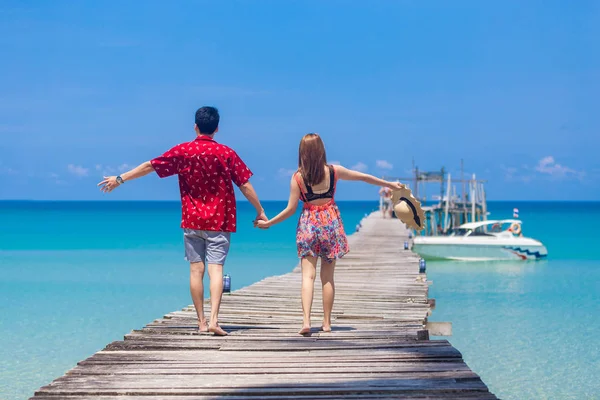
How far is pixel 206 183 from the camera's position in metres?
6.41

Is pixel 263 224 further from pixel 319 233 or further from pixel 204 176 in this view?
pixel 204 176

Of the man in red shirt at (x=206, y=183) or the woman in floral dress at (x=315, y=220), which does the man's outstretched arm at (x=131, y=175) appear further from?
the woman in floral dress at (x=315, y=220)

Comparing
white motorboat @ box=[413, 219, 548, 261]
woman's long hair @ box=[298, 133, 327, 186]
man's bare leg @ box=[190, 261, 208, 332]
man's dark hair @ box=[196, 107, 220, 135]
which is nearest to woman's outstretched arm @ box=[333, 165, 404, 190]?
woman's long hair @ box=[298, 133, 327, 186]

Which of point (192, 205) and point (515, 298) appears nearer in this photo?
point (192, 205)

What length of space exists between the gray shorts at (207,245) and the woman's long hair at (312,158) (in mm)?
827

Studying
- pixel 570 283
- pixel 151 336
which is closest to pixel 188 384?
pixel 151 336

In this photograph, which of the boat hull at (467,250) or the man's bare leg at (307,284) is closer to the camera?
the man's bare leg at (307,284)

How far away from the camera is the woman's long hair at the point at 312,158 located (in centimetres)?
640

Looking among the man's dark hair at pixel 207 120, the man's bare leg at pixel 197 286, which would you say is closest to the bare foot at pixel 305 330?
the man's bare leg at pixel 197 286

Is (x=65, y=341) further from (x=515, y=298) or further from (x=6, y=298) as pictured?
(x=515, y=298)

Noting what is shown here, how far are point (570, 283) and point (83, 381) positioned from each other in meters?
24.7

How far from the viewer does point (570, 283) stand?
1069 inches

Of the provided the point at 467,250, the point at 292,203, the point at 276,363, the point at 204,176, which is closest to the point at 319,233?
→ the point at 292,203

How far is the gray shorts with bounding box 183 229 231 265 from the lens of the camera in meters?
6.44
